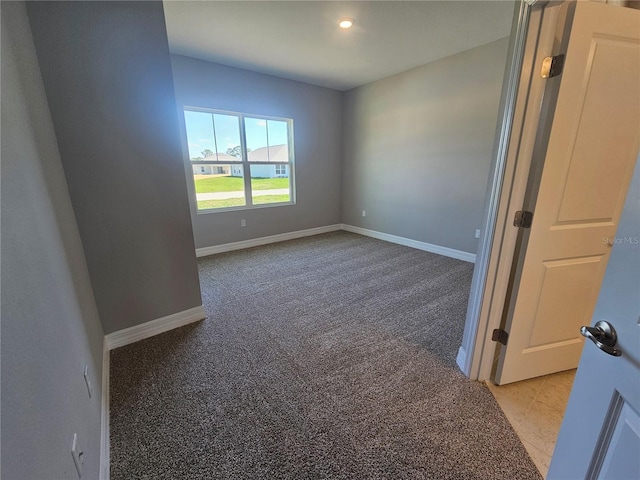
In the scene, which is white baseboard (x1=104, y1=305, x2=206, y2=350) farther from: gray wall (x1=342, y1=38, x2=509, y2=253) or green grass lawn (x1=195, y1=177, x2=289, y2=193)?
gray wall (x1=342, y1=38, x2=509, y2=253)

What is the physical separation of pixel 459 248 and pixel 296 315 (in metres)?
2.75

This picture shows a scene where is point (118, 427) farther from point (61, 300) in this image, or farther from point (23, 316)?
point (23, 316)

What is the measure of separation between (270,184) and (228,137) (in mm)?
1010

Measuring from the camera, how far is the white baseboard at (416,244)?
12.8 feet

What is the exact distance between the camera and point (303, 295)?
2.86 meters

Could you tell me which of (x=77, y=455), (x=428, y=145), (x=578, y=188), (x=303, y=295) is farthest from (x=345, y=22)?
(x=77, y=455)

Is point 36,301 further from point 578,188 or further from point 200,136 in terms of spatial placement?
point 200,136

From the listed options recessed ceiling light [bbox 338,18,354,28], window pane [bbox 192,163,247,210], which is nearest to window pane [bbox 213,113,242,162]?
window pane [bbox 192,163,247,210]

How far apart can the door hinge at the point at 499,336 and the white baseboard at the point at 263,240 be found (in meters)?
3.74

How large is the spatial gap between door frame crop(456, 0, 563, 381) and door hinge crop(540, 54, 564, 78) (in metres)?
0.03

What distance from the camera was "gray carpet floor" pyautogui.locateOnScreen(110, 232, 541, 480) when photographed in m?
1.25

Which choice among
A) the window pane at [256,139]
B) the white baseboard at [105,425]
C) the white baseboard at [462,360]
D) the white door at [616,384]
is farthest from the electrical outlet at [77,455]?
the window pane at [256,139]

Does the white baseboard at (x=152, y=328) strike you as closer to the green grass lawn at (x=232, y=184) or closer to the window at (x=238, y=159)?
the window at (x=238, y=159)

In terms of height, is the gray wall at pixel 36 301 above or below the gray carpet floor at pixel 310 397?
above
